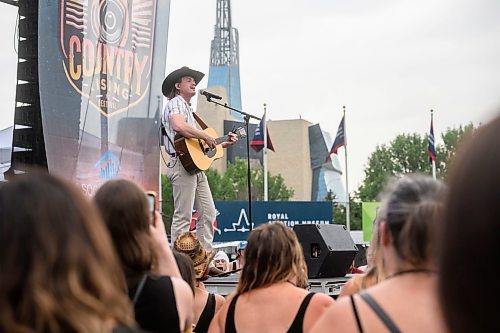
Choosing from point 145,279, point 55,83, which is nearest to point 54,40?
point 55,83

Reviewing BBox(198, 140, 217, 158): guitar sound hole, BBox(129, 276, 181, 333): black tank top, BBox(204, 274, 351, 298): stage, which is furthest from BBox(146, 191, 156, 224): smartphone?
BBox(198, 140, 217, 158): guitar sound hole

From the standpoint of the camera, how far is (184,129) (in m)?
7.47

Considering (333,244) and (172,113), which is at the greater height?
(172,113)

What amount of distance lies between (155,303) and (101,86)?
7085 mm

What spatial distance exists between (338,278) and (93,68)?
460 centimetres

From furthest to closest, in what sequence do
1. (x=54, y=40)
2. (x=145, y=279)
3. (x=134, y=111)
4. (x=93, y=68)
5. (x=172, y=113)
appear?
1. (x=134, y=111)
2. (x=93, y=68)
3. (x=54, y=40)
4. (x=172, y=113)
5. (x=145, y=279)

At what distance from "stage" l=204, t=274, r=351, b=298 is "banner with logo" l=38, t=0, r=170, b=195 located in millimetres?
3297

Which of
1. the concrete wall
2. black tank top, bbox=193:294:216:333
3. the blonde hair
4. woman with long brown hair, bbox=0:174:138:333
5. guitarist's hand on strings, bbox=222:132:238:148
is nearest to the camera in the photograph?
woman with long brown hair, bbox=0:174:138:333

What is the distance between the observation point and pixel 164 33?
10.8m

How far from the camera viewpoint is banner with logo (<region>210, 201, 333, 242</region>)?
66.1 ft

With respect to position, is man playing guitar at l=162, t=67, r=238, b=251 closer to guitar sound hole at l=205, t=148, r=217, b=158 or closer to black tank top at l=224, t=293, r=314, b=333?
guitar sound hole at l=205, t=148, r=217, b=158

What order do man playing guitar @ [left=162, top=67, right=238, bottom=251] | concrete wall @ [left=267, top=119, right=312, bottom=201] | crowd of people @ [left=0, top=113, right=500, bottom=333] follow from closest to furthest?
crowd of people @ [left=0, top=113, right=500, bottom=333], man playing guitar @ [left=162, top=67, right=238, bottom=251], concrete wall @ [left=267, top=119, right=312, bottom=201]

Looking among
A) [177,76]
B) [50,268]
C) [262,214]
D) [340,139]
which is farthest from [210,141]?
[340,139]

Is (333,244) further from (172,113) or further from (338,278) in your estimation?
(172,113)
